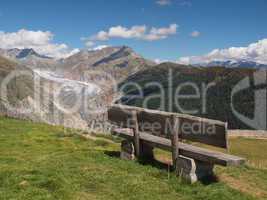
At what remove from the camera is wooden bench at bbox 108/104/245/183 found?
12.9 metres

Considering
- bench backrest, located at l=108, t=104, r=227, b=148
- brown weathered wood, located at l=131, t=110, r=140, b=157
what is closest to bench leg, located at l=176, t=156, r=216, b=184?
bench backrest, located at l=108, t=104, r=227, b=148

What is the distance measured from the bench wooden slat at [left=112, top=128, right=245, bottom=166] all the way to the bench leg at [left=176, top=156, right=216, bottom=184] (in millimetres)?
267

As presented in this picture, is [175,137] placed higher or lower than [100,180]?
higher

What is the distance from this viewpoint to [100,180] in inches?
512

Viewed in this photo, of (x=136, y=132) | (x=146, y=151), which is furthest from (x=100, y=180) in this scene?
(x=146, y=151)

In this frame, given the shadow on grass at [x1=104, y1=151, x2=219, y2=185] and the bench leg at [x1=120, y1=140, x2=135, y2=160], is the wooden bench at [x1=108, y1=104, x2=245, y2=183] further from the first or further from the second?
the shadow on grass at [x1=104, y1=151, x2=219, y2=185]

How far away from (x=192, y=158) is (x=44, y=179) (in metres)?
4.89

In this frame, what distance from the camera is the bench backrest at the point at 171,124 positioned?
1297 cm

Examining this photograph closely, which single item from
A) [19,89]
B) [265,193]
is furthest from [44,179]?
[19,89]

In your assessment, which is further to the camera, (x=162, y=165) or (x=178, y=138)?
(x=162, y=165)

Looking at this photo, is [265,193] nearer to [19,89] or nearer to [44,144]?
[44,144]

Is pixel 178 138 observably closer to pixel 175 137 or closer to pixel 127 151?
pixel 175 137

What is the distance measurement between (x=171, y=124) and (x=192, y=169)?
198cm

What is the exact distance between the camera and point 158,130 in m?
15.4
